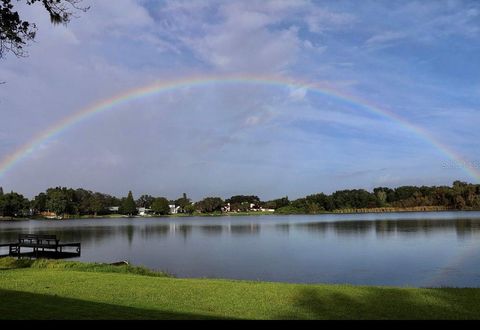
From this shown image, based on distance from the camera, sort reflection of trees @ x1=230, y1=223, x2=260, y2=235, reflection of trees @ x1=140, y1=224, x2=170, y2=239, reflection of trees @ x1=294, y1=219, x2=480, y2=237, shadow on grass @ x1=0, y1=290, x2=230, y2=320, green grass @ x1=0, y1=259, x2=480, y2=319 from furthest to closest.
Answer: reflection of trees @ x1=230, y1=223, x2=260, y2=235
reflection of trees @ x1=140, y1=224, x2=170, y2=239
reflection of trees @ x1=294, y1=219, x2=480, y2=237
green grass @ x1=0, y1=259, x2=480, y2=319
shadow on grass @ x1=0, y1=290, x2=230, y2=320

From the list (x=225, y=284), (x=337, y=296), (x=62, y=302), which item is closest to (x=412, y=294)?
(x=337, y=296)

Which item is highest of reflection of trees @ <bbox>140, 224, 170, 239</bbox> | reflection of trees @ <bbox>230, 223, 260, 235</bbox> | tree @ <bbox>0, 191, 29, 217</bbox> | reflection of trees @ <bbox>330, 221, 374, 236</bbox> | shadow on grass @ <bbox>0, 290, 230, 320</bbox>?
tree @ <bbox>0, 191, 29, 217</bbox>

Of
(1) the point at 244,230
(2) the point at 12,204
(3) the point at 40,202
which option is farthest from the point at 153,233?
(3) the point at 40,202

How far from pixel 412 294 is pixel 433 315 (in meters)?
2.79

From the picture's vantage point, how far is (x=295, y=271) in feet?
90.8

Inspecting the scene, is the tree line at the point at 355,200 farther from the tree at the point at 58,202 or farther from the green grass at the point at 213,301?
the green grass at the point at 213,301

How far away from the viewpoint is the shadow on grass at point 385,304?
395 inches

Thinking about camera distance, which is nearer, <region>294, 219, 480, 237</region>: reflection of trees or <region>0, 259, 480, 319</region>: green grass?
<region>0, 259, 480, 319</region>: green grass

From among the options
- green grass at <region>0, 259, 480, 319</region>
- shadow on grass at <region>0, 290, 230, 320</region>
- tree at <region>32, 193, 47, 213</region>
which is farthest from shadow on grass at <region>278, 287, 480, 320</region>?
tree at <region>32, 193, 47, 213</region>

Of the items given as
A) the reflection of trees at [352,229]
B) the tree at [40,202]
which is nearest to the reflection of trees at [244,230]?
the reflection of trees at [352,229]

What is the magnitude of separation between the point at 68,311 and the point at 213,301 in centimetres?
369

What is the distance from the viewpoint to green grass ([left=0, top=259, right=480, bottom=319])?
9.51 metres

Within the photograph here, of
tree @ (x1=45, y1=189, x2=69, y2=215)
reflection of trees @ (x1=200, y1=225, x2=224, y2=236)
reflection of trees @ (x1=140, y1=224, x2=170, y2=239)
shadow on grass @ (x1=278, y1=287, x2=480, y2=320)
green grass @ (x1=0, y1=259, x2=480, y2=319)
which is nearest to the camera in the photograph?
green grass @ (x1=0, y1=259, x2=480, y2=319)

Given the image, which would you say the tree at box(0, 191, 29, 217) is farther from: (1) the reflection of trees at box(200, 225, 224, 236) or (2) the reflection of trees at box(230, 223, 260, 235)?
(2) the reflection of trees at box(230, 223, 260, 235)
